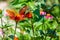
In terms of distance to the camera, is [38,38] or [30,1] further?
[38,38]

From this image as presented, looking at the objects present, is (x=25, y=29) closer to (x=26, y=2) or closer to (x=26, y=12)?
(x=26, y=12)

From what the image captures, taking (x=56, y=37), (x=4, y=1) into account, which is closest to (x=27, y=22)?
(x=56, y=37)

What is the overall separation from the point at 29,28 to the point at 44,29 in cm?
8

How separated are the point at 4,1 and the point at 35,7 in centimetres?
415

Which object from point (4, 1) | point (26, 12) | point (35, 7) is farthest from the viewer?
point (4, 1)

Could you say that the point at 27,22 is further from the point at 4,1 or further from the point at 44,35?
the point at 4,1

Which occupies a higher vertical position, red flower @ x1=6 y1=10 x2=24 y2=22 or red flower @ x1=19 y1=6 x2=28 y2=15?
red flower @ x1=19 y1=6 x2=28 y2=15

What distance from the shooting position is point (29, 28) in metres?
1.57

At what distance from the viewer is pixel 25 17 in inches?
59.2

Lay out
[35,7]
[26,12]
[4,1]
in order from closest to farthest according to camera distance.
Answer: [35,7] → [26,12] → [4,1]

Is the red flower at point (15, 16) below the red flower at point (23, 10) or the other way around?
below

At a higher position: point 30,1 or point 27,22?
point 30,1

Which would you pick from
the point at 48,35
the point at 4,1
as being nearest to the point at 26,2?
the point at 48,35

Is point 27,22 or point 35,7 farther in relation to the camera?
point 27,22
